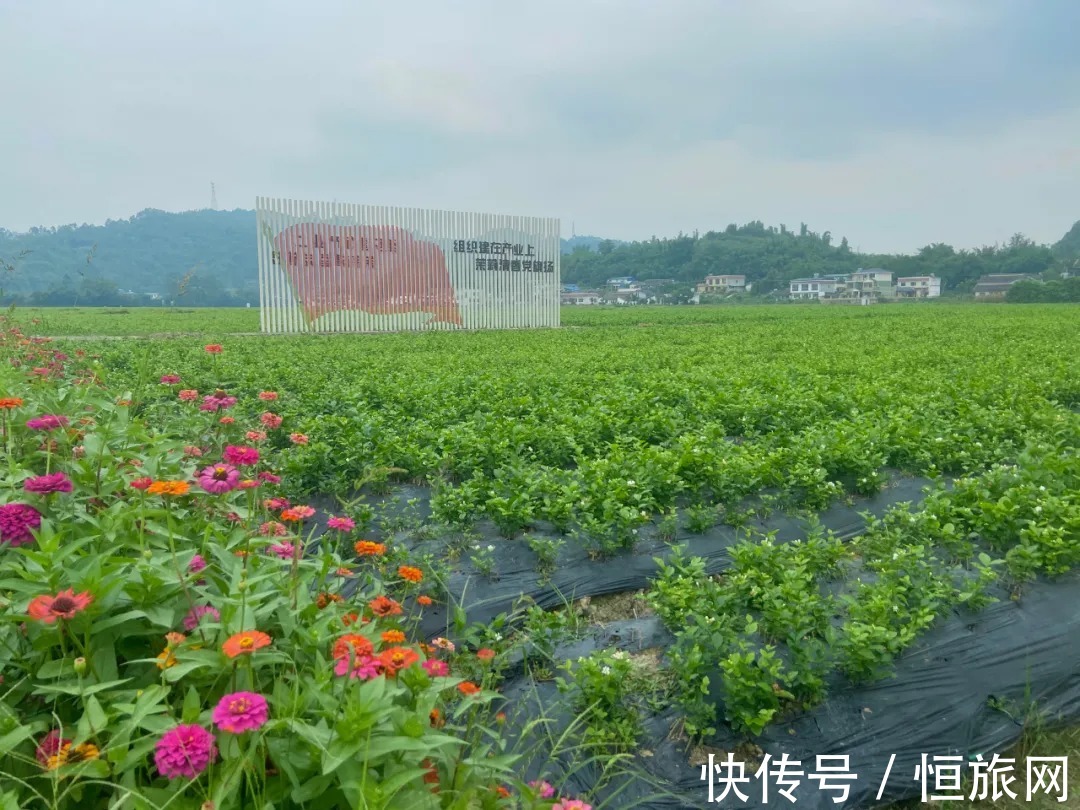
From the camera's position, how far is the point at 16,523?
6.63ft

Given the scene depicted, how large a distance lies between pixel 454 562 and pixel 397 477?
1.31 m

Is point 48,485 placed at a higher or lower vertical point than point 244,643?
higher

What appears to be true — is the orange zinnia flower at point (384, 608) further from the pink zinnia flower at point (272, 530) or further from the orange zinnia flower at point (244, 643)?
the pink zinnia flower at point (272, 530)

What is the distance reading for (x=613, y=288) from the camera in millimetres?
68750

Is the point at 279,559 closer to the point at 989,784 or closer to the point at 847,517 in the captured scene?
the point at 989,784

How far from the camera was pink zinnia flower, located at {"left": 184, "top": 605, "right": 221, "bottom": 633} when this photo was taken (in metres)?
1.84

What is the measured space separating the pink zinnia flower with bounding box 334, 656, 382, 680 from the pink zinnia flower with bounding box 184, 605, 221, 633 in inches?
13.2

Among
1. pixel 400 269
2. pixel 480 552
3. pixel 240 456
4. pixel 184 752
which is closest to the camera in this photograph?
pixel 184 752

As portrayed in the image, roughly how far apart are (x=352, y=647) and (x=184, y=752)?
0.36 metres

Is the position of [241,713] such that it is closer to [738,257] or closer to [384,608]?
[384,608]

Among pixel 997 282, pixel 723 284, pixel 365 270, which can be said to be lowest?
pixel 365 270

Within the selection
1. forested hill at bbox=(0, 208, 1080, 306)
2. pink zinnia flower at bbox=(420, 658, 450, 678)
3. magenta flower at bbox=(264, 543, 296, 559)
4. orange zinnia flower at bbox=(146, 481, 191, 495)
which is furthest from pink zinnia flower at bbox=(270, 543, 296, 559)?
forested hill at bbox=(0, 208, 1080, 306)

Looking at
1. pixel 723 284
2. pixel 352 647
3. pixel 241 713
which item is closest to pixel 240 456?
pixel 352 647

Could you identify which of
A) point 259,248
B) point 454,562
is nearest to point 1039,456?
point 454,562
